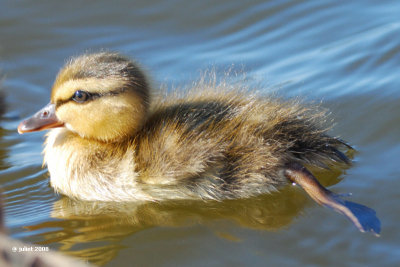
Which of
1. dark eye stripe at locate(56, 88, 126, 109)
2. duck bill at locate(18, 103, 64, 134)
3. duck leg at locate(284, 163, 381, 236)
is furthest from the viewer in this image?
duck bill at locate(18, 103, 64, 134)

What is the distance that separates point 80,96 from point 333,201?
1402 millimetres

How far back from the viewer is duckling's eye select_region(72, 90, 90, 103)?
3.04 metres

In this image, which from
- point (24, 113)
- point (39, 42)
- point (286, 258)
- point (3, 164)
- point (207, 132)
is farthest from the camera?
point (39, 42)

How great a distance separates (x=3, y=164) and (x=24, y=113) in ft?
2.76

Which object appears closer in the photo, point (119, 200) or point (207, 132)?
point (207, 132)

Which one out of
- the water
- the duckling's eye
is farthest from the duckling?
the water

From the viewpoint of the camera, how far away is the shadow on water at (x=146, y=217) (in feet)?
9.20

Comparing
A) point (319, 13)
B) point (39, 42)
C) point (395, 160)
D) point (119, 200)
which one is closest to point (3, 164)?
point (119, 200)

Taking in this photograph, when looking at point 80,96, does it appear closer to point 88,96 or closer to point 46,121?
point 88,96

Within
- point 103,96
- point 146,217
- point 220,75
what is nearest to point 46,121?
point 103,96

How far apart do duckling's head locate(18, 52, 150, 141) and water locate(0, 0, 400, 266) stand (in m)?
0.26

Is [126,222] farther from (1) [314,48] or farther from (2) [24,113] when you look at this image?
(1) [314,48]

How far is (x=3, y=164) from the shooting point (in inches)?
149

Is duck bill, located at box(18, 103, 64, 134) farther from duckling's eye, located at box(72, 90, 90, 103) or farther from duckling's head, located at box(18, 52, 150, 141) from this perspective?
duckling's eye, located at box(72, 90, 90, 103)
